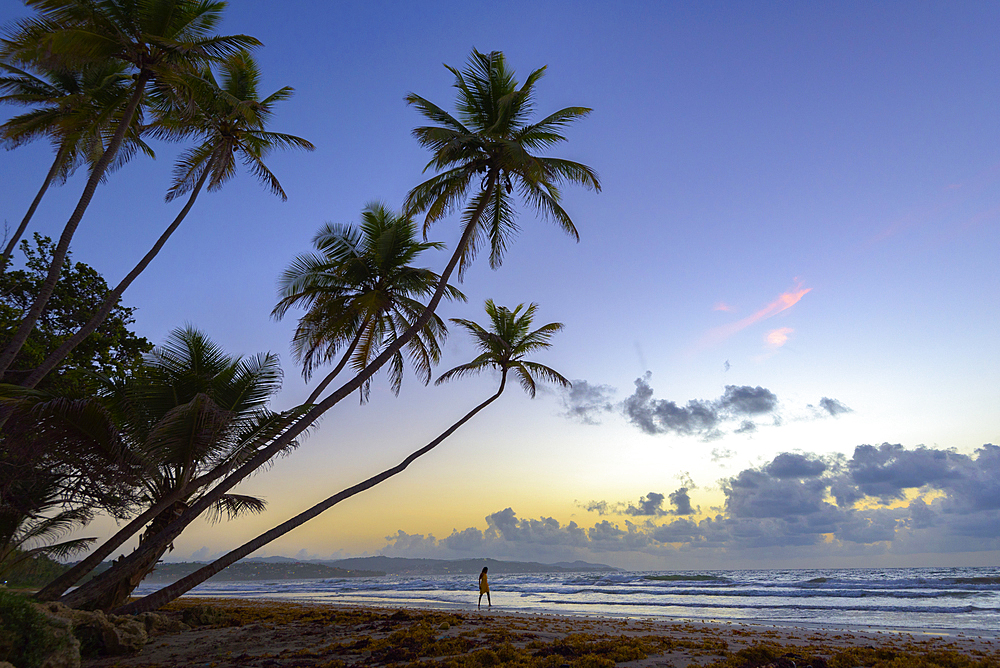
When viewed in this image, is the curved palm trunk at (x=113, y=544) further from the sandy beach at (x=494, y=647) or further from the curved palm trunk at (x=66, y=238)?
the curved palm trunk at (x=66, y=238)

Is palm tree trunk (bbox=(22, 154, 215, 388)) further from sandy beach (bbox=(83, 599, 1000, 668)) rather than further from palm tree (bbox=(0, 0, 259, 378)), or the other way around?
sandy beach (bbox=(83, 599, 1000, 668))

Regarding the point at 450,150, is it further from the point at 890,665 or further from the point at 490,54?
the point at 890,665

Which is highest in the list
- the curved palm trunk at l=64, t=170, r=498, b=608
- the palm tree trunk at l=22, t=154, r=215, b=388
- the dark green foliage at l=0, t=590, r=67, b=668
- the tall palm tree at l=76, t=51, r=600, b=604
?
the tall palm tree at l=76, t=51, r=600, b=604

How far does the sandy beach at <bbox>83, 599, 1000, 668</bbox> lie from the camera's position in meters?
7.88

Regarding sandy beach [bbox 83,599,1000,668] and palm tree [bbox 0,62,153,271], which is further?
palm tree [bbox 0,62,153,271]

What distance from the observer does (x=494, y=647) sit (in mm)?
8828

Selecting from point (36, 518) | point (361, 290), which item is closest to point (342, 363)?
point (361, 290)

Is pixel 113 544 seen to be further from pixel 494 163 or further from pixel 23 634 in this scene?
pixel 494 163

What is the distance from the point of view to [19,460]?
1085 cm

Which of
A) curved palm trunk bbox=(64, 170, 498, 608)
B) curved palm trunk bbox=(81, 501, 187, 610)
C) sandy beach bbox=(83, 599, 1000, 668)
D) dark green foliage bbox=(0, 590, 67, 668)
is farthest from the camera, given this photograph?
curved palm trunk bbox=(81, 501, 187, 610)

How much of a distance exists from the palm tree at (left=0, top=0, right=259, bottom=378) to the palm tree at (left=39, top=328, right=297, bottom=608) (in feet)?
7.41

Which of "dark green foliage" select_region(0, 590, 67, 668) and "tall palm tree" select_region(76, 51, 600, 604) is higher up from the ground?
"tall palm tree" select_region(76, 51, 600, 604)

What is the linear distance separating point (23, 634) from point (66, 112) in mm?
10888

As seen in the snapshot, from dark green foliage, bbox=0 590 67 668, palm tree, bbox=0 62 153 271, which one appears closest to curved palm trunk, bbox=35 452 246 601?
dark green foliage, bbox=0 590 67 668
